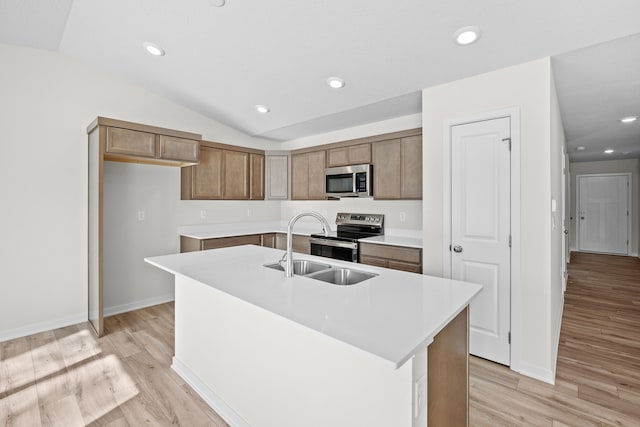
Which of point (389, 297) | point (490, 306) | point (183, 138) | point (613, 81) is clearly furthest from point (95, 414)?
point (613, 81)

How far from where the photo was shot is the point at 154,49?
2945mm

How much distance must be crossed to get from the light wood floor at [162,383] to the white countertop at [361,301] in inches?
35.3

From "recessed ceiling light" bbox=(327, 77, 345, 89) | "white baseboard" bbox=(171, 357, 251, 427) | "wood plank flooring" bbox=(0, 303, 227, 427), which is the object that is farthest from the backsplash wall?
"white baseboard" bbox=(171, 357, 251, 427)


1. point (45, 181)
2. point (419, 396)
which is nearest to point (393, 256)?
point (419, 396)

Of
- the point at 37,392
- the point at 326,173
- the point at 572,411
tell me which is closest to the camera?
the point at 572,411

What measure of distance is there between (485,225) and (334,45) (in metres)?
1.90

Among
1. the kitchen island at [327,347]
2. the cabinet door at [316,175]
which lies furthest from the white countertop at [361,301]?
the cabinet door at [316,175]

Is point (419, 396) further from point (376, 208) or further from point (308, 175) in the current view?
point (308, 175)

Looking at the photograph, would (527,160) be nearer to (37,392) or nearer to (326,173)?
(326,173)

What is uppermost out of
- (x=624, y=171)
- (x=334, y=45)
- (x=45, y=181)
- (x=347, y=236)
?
(x=334, y=45)

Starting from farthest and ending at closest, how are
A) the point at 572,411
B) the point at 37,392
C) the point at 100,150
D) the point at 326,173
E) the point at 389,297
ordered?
the point at 326,173 → the point at 100,150 → the point at 37,392 → the point at 572,411 → the point at 389,297

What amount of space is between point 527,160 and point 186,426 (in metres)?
2.90

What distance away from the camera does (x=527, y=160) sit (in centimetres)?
238

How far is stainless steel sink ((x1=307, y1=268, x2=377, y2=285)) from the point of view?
201cm
